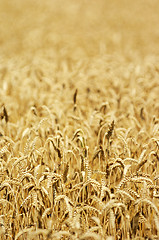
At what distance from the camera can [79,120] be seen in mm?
3449

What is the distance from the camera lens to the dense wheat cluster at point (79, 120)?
83.2 inches

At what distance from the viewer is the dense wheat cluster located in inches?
83.2

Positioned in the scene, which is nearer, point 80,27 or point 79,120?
point 79,120

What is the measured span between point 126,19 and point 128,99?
7863mm

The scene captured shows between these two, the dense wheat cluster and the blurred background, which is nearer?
the dense wheat cluster

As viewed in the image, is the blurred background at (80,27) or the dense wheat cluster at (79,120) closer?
the dense wheat cluster at (79,120)

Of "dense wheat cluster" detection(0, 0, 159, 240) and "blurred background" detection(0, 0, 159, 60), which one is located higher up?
"blurred background" detection(0, 0, 159, 60)

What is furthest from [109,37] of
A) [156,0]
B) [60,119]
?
[60,119]

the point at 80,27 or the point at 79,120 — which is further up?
the point at 80,27

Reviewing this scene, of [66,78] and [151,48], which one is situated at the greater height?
[151,48]

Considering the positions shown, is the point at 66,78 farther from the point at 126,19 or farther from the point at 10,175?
the point at 126,19

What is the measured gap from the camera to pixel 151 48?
906cm

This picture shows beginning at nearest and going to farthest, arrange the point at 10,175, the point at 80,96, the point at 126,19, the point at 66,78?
the point at 10,175 → the point at 80,96 → the point at 66,78 → the point at 126,19

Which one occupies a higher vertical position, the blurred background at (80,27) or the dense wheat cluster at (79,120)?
the blurred background at (80,27)
